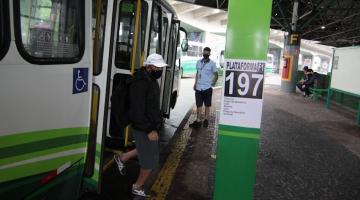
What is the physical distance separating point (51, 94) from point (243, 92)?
179 centimetres

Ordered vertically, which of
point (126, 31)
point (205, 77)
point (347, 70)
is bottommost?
point (205, 77)

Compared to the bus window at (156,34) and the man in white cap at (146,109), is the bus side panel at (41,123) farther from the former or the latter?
the bus window at (156,34)

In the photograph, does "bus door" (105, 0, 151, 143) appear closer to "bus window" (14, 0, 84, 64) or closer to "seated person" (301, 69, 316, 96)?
"bus window" (14, 0, 84, 64)

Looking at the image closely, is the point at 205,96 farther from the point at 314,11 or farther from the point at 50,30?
the point at 314,11

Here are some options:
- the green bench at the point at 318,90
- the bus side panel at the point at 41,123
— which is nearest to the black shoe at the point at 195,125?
the bus side panel at the point at 41,123

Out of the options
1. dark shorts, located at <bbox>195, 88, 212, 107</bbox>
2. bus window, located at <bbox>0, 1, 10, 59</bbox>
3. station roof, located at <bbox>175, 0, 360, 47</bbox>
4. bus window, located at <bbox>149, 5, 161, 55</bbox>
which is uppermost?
station roof, located at <bbox>175, 0, 360, 47</bbox>

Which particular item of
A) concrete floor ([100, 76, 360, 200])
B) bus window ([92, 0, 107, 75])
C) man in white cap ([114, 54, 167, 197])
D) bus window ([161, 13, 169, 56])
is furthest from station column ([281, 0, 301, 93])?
bus window ([92, 0, 107, 75])

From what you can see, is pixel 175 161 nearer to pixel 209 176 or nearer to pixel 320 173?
pixel 209 176

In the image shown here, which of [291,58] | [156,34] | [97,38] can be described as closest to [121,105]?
[97,38]

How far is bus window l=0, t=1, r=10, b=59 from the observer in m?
2.43

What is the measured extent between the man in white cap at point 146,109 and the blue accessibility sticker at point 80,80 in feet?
3.10

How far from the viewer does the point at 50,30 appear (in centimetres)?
298

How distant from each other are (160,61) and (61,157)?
5.76ft

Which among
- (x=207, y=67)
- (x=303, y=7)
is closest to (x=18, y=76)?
(x=207, y=67)
